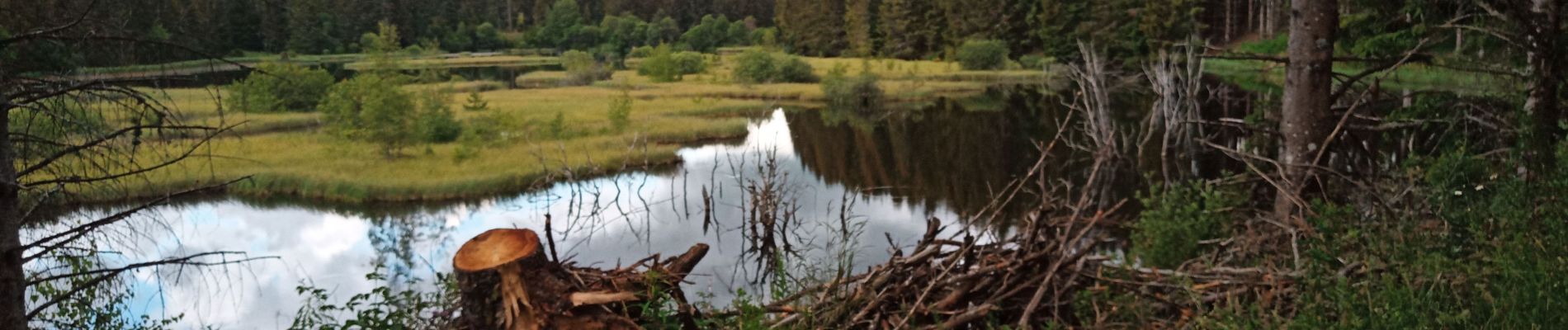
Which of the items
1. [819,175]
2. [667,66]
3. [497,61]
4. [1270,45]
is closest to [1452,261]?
[819,175]

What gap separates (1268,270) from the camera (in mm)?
5289

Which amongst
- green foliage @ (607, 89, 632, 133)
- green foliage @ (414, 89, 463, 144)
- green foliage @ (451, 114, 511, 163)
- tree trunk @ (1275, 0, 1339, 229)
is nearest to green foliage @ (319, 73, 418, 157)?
green foliage @ (414, 89, 463, 144)

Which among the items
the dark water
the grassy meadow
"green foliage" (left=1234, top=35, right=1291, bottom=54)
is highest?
"green foliage" (left=1234, top=35, right=1291, bottom=54)

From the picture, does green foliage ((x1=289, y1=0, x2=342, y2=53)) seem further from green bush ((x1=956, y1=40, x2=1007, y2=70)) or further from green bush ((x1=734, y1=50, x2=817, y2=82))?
green bush ((x1=956, y1=40, x2=1007, y2=70))

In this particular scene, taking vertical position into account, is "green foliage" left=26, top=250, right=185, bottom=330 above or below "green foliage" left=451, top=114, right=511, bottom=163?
above

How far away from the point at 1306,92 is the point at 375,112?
20.8 meters

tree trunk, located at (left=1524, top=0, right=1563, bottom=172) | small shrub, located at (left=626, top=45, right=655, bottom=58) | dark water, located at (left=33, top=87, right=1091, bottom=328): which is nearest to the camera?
tree trunk, located at (left=1524, top=0, right=1563, bottom=172)

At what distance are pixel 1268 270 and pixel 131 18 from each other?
243 inches

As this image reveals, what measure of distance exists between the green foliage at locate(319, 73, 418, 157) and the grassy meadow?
352 mm

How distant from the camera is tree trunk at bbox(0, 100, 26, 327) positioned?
529 centimetres

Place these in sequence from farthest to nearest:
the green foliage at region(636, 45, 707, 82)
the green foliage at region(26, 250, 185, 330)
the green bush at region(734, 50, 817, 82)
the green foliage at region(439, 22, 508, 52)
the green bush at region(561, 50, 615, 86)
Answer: the green foliage at region(439, 22, 508, 52), the green foliage at region(636, 45, 707, 82), the green bush at region(561, 50, 615, 86), the green bush at region(734, 50, 817, 82), the green foliage at region(26, 250, 185, 330)

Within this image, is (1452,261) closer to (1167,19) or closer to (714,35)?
(1167,19)

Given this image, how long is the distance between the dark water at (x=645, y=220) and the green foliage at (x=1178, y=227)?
468cm

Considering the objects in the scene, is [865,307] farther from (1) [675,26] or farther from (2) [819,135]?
(1) [675,26]
